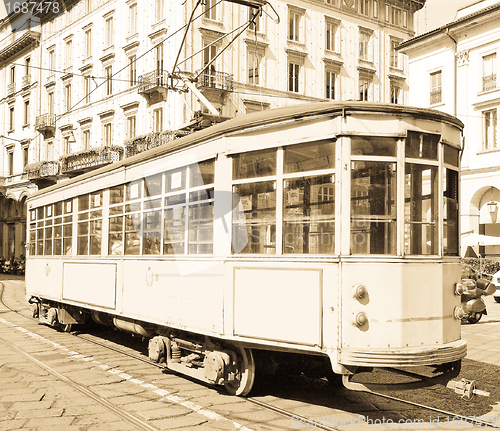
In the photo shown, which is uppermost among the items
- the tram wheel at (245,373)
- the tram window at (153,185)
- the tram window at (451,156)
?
the tram window at (451,156)

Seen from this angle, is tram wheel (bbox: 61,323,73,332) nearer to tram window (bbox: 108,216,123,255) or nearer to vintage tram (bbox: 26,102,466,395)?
tram window (bbox: 108,216,123,255)

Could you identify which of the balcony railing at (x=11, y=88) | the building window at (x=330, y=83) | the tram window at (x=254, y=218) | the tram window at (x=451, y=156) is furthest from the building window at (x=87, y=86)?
the tram window at (x=451, y=156)

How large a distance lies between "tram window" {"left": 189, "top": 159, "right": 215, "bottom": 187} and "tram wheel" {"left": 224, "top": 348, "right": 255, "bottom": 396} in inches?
69.1

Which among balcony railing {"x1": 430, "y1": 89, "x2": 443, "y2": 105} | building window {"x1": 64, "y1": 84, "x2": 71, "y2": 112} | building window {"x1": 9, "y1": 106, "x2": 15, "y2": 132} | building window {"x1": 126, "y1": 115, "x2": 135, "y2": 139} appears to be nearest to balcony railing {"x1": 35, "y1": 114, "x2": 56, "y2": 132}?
building window {"x1": 64, "y1": 84, "x2": 71, "y2": 112}

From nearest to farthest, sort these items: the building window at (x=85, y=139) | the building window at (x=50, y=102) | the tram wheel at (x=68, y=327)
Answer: the tram wheel at (x=68, y=327)
the building window at (x=85, y=139)
the building window at (x=50, y=102)

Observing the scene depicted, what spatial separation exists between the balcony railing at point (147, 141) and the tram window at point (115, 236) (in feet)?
54.4

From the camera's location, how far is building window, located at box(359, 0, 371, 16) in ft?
109

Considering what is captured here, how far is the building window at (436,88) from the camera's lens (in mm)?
27938

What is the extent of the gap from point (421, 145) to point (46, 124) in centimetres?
3338

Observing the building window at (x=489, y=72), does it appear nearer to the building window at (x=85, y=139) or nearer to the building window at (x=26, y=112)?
the building window at (x=85, y=139)

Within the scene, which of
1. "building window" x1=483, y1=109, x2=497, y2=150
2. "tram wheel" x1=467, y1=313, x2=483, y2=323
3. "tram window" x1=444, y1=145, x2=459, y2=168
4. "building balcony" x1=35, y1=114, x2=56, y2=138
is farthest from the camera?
"building balcony" x1=35, y1=114, x2=56, y2=138

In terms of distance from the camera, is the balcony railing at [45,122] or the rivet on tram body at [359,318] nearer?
the rivet on tram body at [359,318]

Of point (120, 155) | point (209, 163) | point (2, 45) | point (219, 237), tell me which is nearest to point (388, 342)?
point (219, 237)

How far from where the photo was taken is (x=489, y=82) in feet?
83.7
